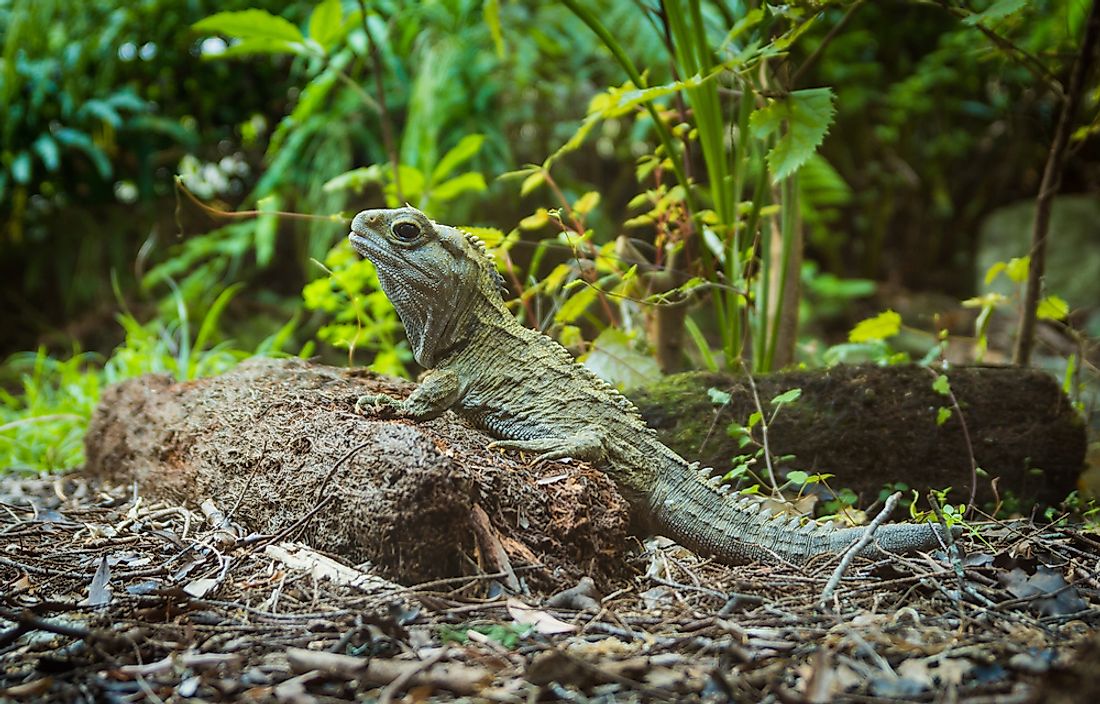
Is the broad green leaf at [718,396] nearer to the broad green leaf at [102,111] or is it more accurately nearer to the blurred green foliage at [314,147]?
the blurred green foliage at [314,147]

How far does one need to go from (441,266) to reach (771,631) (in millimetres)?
1625

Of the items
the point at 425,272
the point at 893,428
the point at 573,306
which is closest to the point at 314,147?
the point at 573,306

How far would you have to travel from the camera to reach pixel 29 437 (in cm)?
502

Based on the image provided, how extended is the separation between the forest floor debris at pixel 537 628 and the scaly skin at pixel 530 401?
11 centimetres

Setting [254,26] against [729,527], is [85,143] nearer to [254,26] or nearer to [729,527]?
[254,26]

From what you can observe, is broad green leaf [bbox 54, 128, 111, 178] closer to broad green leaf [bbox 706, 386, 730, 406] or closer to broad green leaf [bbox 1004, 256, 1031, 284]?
broad green leaf [bbox 706, 386, 730, 406]

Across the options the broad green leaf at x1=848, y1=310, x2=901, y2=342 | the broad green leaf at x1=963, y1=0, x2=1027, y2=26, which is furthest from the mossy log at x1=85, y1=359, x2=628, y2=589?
the broad green leaf at x1=963, y1=0, x2=1027, y2=26

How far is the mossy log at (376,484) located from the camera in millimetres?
2451

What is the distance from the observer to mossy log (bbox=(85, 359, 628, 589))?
2.45 metres

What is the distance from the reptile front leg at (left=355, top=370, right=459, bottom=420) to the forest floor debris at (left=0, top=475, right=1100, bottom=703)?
0.54 m

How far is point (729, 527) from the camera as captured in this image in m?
2.92

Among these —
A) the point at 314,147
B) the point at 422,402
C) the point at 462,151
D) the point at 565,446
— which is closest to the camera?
the point at 565,446

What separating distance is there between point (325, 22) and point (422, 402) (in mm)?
2373

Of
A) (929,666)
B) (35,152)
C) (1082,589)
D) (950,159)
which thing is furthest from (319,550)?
(950,159)
